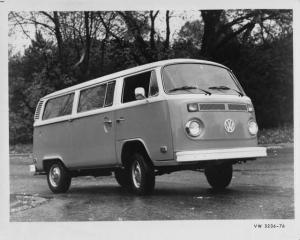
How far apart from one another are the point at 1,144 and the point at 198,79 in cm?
255

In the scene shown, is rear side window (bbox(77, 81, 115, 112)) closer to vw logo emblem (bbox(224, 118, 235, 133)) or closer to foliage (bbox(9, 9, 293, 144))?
foliage (bbox(9, 9, 293, 144))

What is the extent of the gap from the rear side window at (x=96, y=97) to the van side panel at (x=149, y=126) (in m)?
0.39

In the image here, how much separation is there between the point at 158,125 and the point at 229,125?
847mm

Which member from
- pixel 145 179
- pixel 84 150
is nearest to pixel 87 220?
pixel 145 179

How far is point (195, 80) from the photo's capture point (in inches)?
264

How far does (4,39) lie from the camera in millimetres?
6887

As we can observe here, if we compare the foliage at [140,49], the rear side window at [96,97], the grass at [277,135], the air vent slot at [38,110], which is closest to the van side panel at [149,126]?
the rear side window at [96,97]

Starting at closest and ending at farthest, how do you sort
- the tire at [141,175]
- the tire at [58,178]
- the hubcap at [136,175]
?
the tire at [141,175] → the hubcap at [136,175] → the tire at [58,178]

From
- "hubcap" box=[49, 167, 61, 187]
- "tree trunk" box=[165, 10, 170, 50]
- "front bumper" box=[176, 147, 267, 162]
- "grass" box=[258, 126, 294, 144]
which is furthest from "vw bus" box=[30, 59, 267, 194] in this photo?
"tree trunk" box=[165, 10, 170, 50]

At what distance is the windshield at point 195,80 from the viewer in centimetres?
659

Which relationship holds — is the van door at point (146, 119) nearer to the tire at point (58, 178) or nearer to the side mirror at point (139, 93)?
the side mirror at point (139, 93)

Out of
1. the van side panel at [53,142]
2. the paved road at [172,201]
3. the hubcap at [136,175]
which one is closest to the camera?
the paved road at [172,201]

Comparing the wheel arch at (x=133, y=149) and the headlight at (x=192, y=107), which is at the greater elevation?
the headlight at (x=192, y=107)

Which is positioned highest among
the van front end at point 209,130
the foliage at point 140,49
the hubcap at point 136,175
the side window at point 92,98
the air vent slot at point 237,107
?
the foliage at point 140,49
